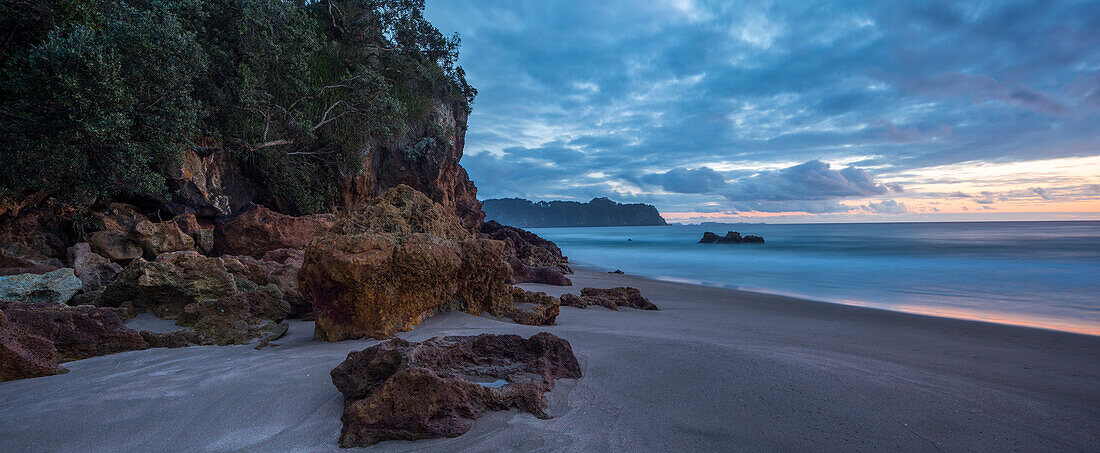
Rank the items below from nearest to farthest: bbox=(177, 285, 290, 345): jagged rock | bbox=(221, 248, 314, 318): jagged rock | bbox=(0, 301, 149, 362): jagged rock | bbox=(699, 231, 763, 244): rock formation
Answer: bbox=(0, 301, 149, 362): jagged rock < bbox=(177, 285, 290, 345): jagged rock < bbox=(221, 248, 314, 318): jagged rock < bbox=(699, 231, 763, 244): rock formation

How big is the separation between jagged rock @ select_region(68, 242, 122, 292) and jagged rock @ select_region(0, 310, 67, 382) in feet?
11.2

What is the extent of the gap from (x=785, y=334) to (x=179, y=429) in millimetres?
6104

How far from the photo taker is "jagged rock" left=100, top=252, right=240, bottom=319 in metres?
5.03

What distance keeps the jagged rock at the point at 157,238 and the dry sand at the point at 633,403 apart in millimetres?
5338

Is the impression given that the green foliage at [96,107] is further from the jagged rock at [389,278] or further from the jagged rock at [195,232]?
the jagged rock at [389,278]

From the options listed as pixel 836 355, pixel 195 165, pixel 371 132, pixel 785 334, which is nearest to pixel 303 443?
pixel 836 355

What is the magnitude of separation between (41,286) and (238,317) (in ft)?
8.53

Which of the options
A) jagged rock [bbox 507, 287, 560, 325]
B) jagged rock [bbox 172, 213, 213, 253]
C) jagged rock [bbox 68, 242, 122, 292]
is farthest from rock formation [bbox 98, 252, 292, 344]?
jagged rock [bbox 172, 213, 213, 253]

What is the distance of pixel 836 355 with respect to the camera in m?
4.18

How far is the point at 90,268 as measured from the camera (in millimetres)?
6297

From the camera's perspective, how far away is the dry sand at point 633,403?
2.19m

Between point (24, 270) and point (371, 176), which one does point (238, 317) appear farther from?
point (371, 176)

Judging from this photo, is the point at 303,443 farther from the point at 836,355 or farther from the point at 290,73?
the point at 290,73

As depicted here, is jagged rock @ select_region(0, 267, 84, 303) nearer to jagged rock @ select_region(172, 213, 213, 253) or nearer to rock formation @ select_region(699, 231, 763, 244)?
jagged rock @ select_region(172, 213, 213, 253)
